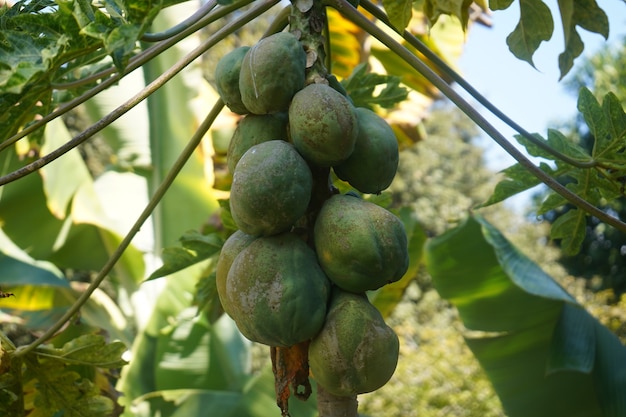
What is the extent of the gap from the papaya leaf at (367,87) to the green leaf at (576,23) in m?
0.39

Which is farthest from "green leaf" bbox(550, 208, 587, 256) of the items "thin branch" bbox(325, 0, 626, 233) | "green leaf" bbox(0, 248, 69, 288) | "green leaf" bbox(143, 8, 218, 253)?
"green leaf" bbox(0, 248, 69, 288)

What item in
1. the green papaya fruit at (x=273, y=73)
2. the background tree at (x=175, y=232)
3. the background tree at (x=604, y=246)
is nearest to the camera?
the green papaya fruit at (x=273, y=73)

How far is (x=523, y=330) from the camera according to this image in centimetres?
276

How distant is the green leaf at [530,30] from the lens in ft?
5.18

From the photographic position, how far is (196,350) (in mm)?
3537

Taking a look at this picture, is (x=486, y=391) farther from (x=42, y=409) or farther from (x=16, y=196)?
(x=42, y=409)

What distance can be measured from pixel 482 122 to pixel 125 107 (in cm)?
62

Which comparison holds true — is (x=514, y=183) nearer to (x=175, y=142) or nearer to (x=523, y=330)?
(x=523, y=330)

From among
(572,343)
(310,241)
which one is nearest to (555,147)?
(310,241)

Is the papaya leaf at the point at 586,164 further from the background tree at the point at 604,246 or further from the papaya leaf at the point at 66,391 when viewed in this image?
the background tree at the point at 604,246

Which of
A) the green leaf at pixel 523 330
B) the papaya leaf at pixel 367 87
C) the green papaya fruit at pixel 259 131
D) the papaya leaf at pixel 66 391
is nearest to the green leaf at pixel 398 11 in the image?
the papaya leaf at pixel 367 87

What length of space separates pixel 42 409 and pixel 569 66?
4.78 feet

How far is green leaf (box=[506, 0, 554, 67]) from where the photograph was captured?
62.2 inches

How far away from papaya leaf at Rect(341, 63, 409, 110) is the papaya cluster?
488 mm
